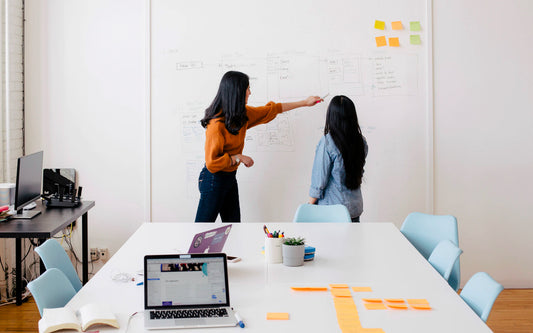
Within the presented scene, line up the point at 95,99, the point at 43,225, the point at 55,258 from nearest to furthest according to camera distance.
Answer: the point at 55,258 → the point at 43,225 → the point at 95,99

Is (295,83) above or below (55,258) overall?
above

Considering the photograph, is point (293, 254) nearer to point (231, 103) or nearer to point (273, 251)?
point (273, 251)

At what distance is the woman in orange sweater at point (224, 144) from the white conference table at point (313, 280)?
64cm

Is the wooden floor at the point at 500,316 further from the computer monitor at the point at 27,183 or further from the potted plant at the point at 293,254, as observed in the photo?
the potted plant at the point at 293,254

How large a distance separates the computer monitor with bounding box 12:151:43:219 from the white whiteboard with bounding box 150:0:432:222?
101 cm

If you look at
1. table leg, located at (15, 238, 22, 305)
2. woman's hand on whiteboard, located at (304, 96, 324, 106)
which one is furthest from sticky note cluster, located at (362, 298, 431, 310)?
table leg, located at (15, 238, 22, 305)

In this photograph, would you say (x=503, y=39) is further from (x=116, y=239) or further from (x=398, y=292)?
(x=116, y=239)

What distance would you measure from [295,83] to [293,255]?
2299 millimetres

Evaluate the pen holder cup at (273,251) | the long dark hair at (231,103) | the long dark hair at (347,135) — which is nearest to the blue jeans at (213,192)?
the long dark hair at (231,103)

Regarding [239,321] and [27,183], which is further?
[27,183]

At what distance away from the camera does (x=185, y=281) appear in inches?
89.7

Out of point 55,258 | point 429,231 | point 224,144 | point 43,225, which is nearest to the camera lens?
point 55,258

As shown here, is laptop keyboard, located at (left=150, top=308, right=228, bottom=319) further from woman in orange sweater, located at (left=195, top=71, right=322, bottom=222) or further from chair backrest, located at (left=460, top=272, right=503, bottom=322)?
woman in orange sweater, located at (left=195, top=71, right=322, bottom=222)

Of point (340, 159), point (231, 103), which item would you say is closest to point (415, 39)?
point (340, 159)
